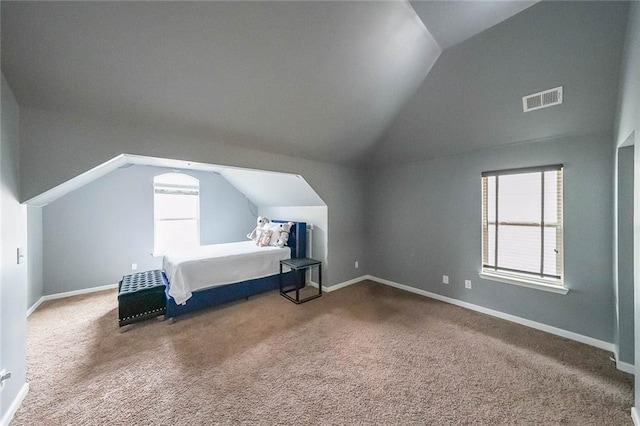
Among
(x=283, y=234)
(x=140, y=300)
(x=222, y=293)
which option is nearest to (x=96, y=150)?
(x=140, y=300)

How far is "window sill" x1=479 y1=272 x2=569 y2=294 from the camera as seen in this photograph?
254 cm

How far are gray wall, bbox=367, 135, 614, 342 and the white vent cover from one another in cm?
55

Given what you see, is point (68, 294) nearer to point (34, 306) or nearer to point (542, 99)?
point (34, 306)

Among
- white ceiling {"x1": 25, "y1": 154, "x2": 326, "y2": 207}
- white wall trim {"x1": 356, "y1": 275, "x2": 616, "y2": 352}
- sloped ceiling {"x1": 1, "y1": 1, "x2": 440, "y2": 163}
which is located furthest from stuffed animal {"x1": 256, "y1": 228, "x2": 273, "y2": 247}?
white wall trim {"x1": 356, "y1": 275, "x2": 616, "y2": 352}

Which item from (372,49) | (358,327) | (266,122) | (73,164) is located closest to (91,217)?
(73,164)

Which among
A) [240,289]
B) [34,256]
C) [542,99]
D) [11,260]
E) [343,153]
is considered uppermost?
[542,99]

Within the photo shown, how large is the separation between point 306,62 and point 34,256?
14.8 feet

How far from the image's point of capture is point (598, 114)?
7.30 ft

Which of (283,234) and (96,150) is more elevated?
(96,150)

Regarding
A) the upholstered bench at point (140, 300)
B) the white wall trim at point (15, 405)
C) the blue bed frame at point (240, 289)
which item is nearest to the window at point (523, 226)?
the blue bed frame at point (240, 289)

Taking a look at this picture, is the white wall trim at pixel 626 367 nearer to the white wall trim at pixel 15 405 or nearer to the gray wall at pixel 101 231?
the white wall trim at pixel 15 405

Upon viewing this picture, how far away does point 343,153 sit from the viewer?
147 inches

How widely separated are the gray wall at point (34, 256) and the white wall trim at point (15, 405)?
207cm

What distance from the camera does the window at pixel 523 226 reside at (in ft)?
8.67
